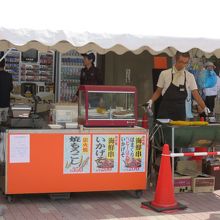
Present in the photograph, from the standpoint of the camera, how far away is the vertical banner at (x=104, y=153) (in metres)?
6.37

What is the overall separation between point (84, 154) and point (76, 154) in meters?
0.11

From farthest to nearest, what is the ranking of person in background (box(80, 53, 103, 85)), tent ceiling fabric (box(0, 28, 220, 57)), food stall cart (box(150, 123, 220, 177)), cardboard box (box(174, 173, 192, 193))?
person in background (box(80, 53, 103, 85)), cardboard box (box(174, 173, 192, 193)), food stall cart (box(150, 123, 220, 177)), tent ceiling fabric (box(0, 28, 220, 57))

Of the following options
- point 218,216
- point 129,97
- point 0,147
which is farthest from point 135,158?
point 0,147

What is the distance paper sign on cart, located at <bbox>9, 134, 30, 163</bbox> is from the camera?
6062mm

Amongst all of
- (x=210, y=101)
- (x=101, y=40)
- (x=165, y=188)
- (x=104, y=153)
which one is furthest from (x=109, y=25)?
(x=210, y=101)

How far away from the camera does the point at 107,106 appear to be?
654cm

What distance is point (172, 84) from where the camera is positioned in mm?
7504

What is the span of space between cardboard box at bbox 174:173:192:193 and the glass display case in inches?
42.9

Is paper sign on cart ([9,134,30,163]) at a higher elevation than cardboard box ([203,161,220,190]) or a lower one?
higher

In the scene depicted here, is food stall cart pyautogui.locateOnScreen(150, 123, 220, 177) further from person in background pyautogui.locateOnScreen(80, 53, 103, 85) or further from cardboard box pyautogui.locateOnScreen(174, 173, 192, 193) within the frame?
person in background pyautogui.locateOnScreen(80, 53, 103, 85)

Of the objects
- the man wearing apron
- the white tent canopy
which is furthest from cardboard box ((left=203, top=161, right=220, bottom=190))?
the white tent canopy

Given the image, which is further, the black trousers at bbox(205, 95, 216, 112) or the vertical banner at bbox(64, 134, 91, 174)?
the black trousers at bbox(205, 95, 216, 112)

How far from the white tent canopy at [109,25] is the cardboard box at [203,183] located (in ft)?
6.36

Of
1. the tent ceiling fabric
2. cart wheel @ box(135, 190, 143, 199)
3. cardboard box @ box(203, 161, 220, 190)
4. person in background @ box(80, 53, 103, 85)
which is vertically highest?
the tent ceiling fabric
